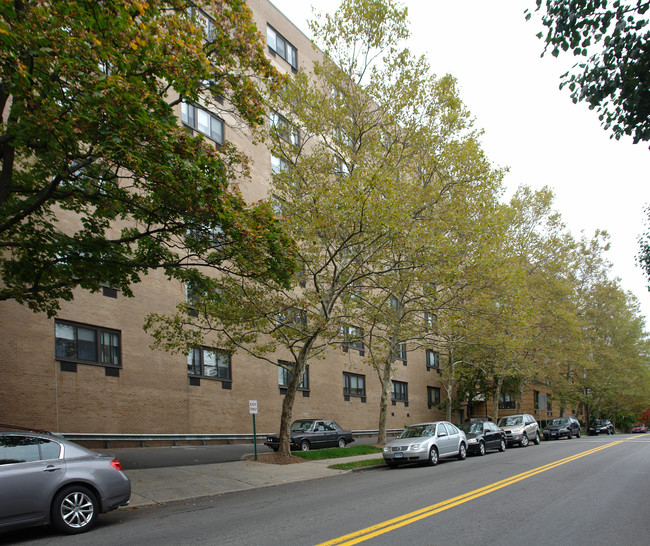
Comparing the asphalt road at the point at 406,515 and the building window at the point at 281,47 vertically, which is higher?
the building window at the point at 281,47

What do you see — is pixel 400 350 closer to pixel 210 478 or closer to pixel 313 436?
pixel 313 436

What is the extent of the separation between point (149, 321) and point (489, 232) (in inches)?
489

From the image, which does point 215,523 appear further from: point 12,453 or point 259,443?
point 259,443

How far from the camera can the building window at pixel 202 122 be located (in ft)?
83.5

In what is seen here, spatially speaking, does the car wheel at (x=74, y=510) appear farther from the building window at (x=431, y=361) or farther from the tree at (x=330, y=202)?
the building window at (x=431, y=361)

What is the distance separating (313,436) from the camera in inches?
915

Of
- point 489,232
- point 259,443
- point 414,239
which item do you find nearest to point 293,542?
point 414,239

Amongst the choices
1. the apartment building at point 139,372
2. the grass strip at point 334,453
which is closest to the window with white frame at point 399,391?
the apartment building at point 139,372

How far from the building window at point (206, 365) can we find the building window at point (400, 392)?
18.0 metres

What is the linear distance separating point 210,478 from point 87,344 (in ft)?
30.4

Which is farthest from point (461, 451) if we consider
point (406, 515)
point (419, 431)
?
point (406, 515)

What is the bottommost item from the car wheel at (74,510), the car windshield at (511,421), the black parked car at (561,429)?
the black parked car at (561,429)

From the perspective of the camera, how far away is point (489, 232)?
19.4m

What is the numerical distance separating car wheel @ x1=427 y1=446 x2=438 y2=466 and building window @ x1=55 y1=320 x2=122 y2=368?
40.2 feet
